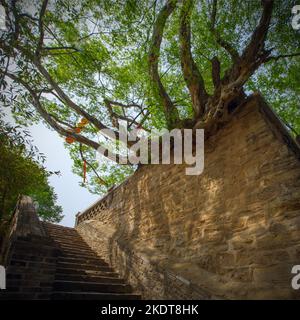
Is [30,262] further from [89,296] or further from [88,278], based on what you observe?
[88,278]

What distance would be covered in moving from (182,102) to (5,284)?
314 inches

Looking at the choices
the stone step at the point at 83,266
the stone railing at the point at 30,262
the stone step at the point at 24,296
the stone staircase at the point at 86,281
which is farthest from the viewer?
the stone step at the point at 83,266

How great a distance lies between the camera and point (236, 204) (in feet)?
12.5

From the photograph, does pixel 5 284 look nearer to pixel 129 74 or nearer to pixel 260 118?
pixel 260 118

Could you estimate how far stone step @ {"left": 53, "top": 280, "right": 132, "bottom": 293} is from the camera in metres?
3.97

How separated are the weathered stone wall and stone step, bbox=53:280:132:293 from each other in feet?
0.89

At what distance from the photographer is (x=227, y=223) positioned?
12.5 ft

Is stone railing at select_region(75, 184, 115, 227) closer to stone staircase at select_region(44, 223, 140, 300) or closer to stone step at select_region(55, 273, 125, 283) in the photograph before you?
stone staircase at select_region(44, 223, 140, 300)

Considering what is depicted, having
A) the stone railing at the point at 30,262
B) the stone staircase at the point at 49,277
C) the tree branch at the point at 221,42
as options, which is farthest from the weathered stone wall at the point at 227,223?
the stone railing at the point at 30,262

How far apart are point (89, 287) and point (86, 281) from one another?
338 mm

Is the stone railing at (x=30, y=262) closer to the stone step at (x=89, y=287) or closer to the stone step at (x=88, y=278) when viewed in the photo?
the stone step at (x=89, y=287)

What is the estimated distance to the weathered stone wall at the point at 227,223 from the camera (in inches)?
119

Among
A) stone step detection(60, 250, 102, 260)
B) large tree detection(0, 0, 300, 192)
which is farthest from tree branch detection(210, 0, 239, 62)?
stone step detection(60, 250, 102, 260)
